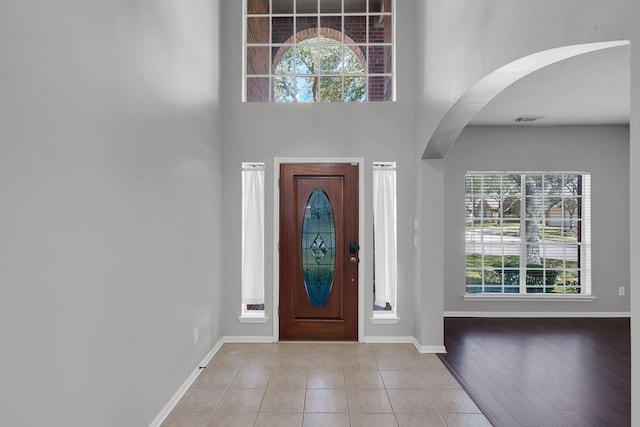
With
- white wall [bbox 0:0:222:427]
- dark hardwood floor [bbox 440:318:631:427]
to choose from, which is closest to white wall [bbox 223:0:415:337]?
dark hardwood floor [bbox 440:318:631:427]

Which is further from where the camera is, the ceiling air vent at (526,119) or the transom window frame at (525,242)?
the transom window frame at (525,242)

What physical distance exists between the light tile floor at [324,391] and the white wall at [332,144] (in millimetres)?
570

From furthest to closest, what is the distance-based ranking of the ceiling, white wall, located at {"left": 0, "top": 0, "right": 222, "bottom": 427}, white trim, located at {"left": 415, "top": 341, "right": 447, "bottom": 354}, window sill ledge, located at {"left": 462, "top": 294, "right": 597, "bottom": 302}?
window sill ledge, located at {"left": 462, "top": 294, "right": 597, "bottom": 302}
white trim, located at {"left": 415, "top": 341, "right": 447, "bottom": 354}
the ceiling
white wall, located at {"left": 0, "top": 0, "right": 222, "bottom": 427}

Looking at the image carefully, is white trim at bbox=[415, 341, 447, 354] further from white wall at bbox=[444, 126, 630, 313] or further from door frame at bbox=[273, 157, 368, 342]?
white wall at bbox=[444, 126, 630, 313]

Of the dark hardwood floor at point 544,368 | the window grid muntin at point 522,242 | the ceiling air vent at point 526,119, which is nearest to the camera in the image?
the dark hardwood floor at point 544,368

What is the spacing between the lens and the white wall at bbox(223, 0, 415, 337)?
4.46 metres

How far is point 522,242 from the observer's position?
5703 millimetres

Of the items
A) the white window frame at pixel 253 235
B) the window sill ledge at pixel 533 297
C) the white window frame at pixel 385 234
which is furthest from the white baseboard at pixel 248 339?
the window sill ledge at pixel 533 297

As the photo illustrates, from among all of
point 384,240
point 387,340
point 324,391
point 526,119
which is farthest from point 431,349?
point 526,119

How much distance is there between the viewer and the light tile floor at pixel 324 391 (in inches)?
109

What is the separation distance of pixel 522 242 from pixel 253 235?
3.78 meters

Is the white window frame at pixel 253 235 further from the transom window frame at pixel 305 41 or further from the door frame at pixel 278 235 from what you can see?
the transom window frame at pixel 305 41

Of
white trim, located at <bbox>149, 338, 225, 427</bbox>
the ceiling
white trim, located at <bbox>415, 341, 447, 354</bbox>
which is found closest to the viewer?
white trim, located at <bbox>149, 338, 225, 427</bbox>

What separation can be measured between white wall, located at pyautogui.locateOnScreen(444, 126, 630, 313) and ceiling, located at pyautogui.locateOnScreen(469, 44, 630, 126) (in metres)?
0.21
